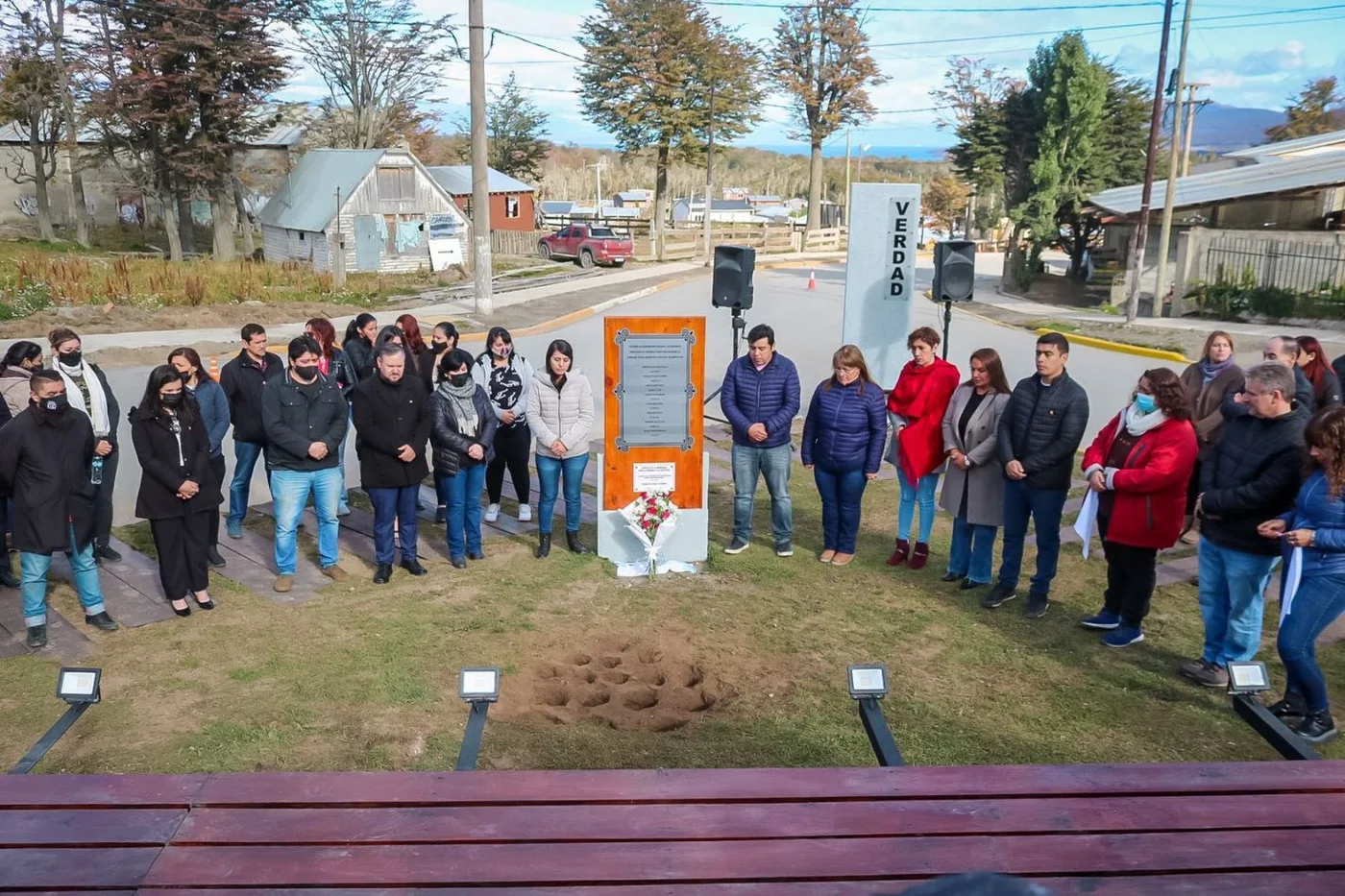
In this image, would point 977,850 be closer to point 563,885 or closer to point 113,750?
point 563,885

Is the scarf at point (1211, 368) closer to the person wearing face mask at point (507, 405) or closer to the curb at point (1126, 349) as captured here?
the person wearing face mask at point (507, 405)

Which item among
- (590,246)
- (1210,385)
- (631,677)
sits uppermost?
(590,246)

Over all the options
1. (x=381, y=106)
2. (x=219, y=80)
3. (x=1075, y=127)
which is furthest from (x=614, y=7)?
(x=1075, y=127)

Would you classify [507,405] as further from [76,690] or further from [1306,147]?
[1306,147]

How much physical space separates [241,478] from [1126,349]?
59.3ft

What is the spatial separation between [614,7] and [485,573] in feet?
151

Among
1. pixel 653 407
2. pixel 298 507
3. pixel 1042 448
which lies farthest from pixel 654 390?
pixel 1042 448

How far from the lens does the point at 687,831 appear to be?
3260 mm

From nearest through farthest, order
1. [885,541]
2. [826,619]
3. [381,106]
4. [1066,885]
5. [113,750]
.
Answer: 1. [1066,885]
2. [113,750]
3. [826,619]
4. [885,541]
5. [381,106]

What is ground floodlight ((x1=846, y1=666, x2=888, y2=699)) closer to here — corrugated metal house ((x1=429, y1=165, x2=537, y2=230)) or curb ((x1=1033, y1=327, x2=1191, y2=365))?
curb ((x1=1033, y1=327, x2=1191, y2=365))

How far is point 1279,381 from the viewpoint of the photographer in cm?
541

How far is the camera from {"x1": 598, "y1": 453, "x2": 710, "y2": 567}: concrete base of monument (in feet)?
26.4

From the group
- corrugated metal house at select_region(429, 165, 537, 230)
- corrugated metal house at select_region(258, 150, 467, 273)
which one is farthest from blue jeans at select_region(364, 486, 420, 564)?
corrugated metal house at select_region(429, 165, 537, 230)

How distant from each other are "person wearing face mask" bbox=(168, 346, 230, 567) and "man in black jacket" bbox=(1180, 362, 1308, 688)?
250 inches
